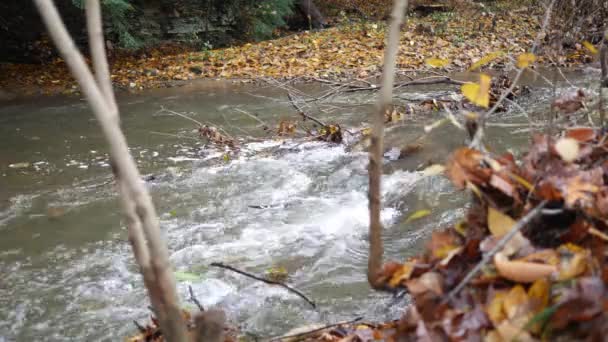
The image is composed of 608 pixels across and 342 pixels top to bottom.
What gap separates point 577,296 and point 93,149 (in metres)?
5.69

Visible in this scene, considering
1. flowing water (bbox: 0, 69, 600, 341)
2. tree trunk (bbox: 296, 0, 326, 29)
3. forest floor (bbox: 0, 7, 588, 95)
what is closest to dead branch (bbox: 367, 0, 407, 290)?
flowing water (bbox: 0, 69, 600, 341)

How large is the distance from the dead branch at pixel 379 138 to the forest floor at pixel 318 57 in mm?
7134

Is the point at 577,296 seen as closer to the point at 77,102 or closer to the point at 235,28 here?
the point at 77,102

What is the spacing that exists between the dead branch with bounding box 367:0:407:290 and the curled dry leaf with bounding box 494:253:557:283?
367mm

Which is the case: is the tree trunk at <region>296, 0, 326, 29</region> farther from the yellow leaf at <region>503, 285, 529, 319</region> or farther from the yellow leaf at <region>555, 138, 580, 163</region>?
the yellow leaf at <region>503, 285, 529, 319</region>

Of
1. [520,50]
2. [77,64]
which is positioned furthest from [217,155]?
[520,50]

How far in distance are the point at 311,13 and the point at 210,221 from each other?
36.1ft

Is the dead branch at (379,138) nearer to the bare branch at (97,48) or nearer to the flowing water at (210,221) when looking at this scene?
the bare branch at (97,48)

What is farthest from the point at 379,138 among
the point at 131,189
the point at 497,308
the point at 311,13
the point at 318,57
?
the point at 311,13

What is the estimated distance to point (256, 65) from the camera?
33.0 feet

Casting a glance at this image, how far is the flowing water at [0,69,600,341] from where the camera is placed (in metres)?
2.87

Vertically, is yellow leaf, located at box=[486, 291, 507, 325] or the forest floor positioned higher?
yellow leaf, located at box=[486, 291, 507, 325]

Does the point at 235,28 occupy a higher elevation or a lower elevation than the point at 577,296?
lower

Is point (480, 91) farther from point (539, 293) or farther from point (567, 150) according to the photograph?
point (539, 293)
